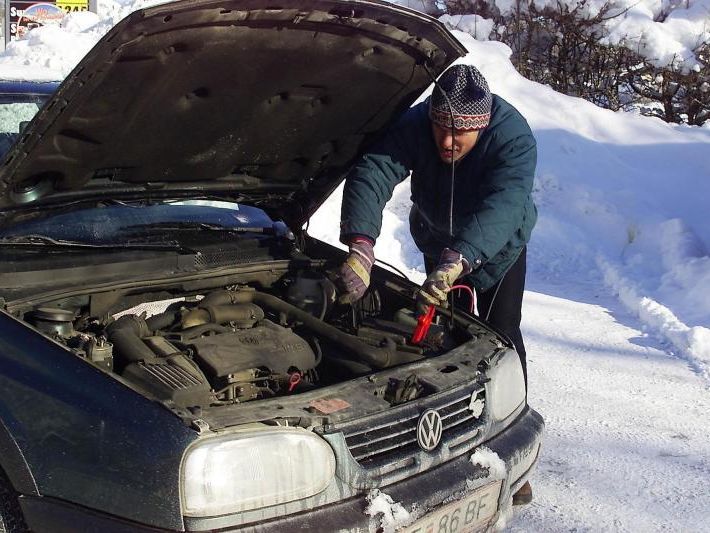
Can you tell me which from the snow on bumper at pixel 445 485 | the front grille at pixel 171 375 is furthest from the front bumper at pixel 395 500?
the front grille at pixel 171 375

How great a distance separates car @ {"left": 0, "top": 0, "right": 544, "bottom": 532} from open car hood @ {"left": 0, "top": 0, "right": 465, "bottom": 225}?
0.04 feet

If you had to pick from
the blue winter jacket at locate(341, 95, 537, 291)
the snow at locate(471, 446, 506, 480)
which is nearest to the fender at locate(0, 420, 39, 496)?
the snow at locate(471, 446, 506, 480)

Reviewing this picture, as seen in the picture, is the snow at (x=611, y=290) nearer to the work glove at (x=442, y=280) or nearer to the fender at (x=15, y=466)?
the work glove at (x=442, y=280)

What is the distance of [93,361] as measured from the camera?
278 cm

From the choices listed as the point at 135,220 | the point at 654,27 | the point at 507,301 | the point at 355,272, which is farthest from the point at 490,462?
the point at 654,27

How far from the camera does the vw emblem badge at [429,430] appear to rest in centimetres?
278

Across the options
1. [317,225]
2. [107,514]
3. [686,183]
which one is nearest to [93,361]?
[107,514]

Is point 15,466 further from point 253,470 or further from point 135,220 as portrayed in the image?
point 135,220

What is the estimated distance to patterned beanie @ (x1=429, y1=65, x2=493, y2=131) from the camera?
11.7 ft

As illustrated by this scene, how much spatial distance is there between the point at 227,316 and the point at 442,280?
2.77 ft

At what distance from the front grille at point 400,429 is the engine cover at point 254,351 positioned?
0.53 m

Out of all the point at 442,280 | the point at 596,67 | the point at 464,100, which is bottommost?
the point at 596,67

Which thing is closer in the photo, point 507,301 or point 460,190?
point 460,190

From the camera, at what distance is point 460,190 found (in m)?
3.88
